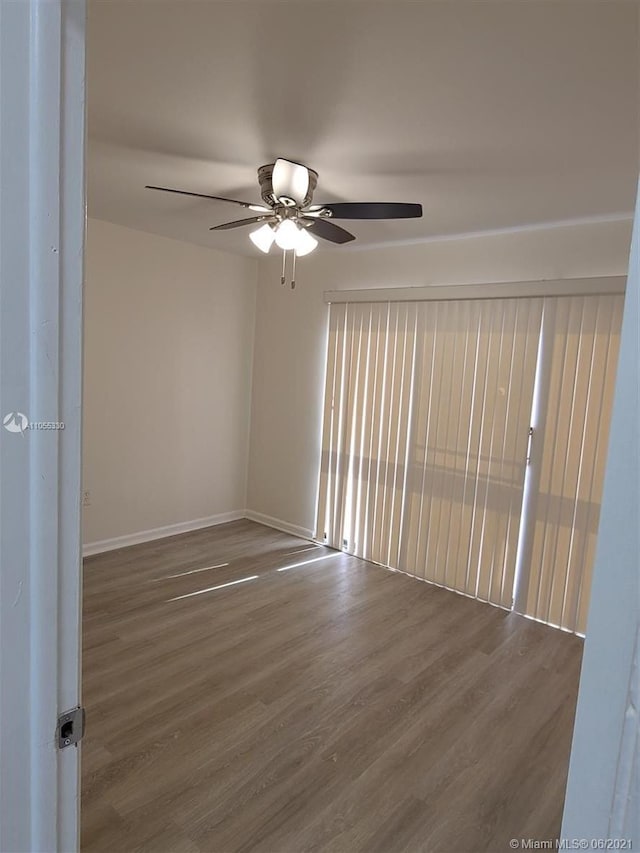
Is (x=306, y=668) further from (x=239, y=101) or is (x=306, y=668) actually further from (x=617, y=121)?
(x=617, y=121)

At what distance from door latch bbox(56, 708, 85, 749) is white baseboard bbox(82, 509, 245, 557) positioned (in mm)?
3507

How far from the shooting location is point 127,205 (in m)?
3.34

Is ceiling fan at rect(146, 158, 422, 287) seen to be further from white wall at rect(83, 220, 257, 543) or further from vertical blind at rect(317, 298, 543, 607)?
white wall at rect(83, 220, 257, 543)

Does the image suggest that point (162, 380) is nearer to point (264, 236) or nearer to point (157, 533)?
point (157, 533)

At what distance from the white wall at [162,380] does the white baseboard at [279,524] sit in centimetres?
15

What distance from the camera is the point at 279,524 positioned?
4945 mm

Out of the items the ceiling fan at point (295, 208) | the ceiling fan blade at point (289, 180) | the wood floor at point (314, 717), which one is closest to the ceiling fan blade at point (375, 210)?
the ceiling fan at point (295, 208)

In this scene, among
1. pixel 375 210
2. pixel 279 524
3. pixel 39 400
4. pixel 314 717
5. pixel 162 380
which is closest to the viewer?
pixel 39 400

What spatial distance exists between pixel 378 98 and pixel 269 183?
2.48 feet

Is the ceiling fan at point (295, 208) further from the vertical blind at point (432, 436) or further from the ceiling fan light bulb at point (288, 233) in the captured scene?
the vertical blind at point (432, 436)

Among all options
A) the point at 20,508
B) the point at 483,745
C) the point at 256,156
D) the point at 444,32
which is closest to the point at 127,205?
the point at 256,156

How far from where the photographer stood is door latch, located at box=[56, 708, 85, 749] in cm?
72

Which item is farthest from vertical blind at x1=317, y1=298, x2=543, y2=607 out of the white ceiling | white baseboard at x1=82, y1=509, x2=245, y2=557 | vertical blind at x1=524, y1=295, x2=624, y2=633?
white baseboard at x1=82, y1=509, x2=245, y2=557

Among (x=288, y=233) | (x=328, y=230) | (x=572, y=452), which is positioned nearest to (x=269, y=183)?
(x=288, y=233)
